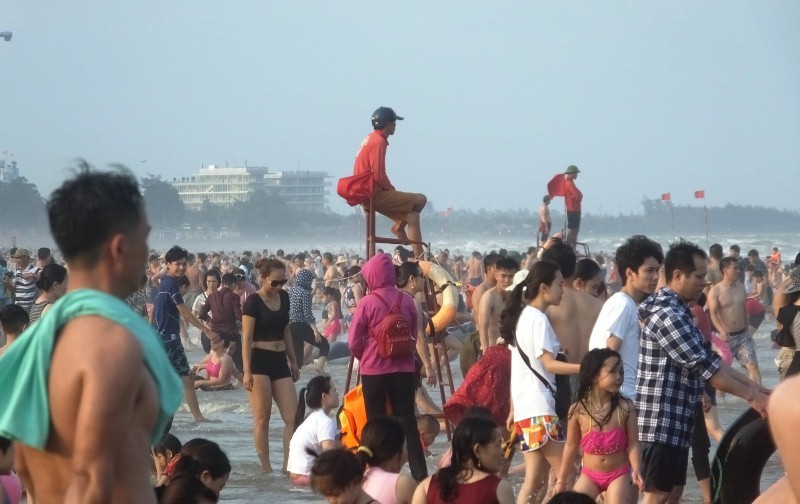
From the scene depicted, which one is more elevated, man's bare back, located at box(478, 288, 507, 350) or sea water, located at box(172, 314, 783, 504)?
man's bare back, located at box(478, 288, 507, 350)

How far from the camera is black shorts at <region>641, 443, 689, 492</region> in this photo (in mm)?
6355

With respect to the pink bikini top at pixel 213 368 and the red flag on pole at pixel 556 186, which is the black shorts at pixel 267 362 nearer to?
the pink bikini top at pixel 213 368

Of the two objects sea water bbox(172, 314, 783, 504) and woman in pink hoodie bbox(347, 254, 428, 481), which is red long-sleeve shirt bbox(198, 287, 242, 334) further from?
woman in pink hoodie bbox(347, 254, 428, 481)

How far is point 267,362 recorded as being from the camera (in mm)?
9266

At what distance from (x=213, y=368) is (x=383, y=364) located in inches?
293

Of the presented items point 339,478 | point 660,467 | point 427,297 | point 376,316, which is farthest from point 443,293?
point 339,478

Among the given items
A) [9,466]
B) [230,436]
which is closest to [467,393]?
[9,466]

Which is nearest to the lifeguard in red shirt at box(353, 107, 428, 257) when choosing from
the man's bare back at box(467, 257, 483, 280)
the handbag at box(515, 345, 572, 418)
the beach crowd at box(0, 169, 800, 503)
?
the beach crowd at box(0, 169, 800, 503)

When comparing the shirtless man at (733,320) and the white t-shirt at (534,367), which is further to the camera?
the shirtless man at (733,320)

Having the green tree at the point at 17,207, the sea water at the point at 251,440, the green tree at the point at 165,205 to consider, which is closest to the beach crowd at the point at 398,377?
the sea water at the point at 251,440

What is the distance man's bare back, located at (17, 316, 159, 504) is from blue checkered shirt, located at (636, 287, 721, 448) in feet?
12.7

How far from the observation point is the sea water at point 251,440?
29.2 ft

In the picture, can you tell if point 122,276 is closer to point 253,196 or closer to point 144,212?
point 144,212

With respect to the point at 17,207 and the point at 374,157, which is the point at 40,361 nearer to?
the point at 374,157
